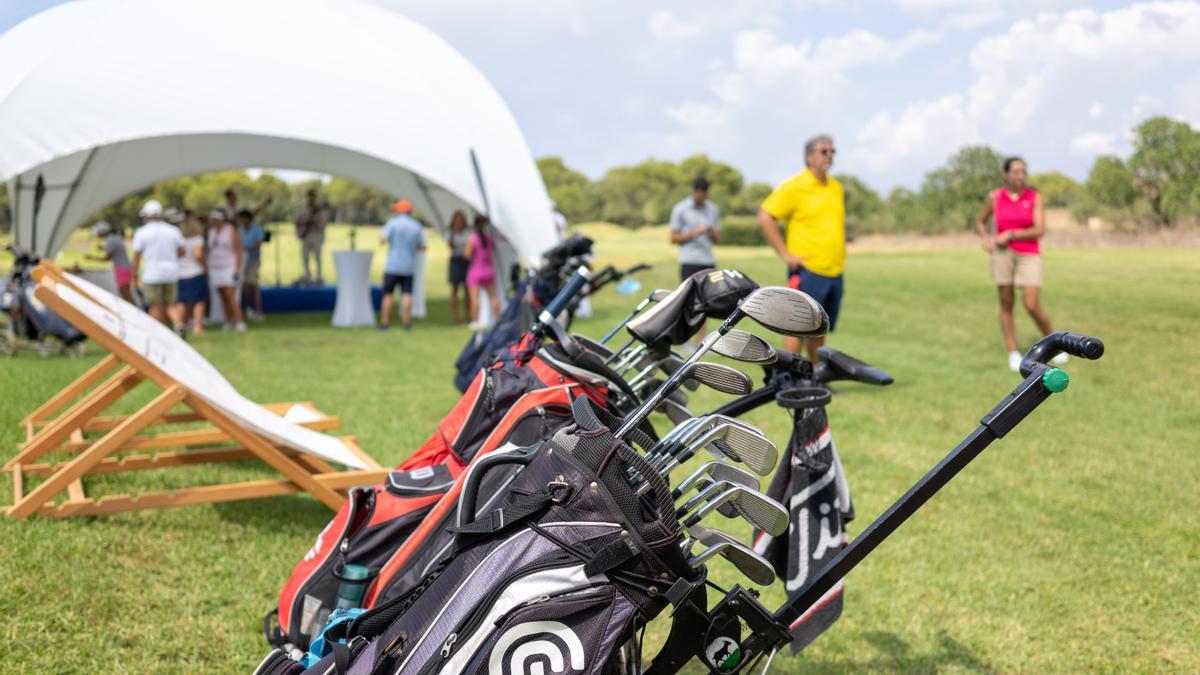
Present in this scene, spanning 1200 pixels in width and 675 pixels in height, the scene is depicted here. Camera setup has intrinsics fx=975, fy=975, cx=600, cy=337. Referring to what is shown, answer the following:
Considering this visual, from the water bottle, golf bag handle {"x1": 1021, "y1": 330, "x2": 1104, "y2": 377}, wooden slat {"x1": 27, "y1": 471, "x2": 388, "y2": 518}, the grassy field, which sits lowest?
the grassy field

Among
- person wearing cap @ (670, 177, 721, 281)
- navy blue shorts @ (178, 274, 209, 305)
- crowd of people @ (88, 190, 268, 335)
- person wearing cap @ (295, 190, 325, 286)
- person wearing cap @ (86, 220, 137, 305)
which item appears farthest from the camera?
person wearing cap @ (295, 190, 325, 286)

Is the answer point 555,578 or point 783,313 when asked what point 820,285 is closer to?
point 783,313

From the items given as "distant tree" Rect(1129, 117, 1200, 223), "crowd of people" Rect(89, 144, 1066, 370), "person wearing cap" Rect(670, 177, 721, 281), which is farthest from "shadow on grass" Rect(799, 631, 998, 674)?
"distant tree" Rect(1129, 117, 1200, 223)

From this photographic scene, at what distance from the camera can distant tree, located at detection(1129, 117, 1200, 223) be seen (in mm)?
42562

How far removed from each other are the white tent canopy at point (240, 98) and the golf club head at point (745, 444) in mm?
10193

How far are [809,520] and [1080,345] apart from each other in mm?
882

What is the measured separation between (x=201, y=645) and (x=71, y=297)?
169 centimetres

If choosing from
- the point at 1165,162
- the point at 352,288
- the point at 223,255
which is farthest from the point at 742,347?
the point at 1165,162

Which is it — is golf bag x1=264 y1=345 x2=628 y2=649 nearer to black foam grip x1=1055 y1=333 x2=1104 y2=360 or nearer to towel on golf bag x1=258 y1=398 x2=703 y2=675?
towel on golf bag x1=258 y1=398 x2=703 y2=675

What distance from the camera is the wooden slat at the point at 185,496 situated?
13.8 ft

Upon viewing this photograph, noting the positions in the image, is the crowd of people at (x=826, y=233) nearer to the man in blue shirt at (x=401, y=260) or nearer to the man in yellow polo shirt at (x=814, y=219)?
the man in yellow polo shirt at (x=814, y=219)

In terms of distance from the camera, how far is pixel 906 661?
3.21 metres

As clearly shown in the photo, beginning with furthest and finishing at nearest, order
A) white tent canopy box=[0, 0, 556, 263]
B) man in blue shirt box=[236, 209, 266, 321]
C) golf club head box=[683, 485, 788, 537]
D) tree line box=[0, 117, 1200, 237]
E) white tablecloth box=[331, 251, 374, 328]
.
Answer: tree line box=[0, 117, 1200, 237]
man in blue shirt box=[236, 209, 266, 321]
white tablecloth box=[331, 251, 374, 328]
white tent canopy box=[0, 0, 556, 263]
golf club head box=[683, 485, 788, 537]

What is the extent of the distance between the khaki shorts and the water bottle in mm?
9825
